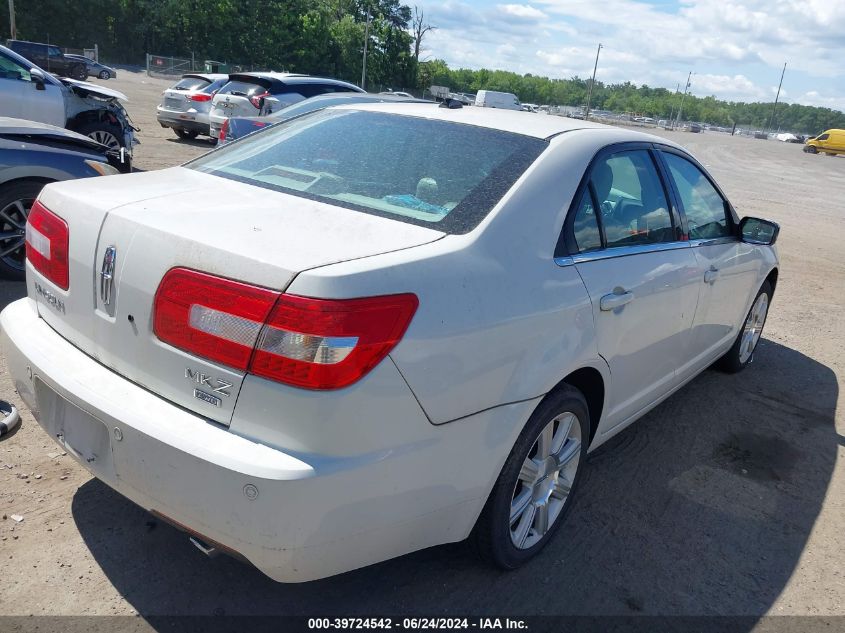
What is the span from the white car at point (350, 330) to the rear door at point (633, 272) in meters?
0.02

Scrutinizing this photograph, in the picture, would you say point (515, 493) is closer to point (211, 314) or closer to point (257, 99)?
point (211, 314)

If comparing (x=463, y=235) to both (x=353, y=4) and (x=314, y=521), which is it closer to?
(x=314, y=521)

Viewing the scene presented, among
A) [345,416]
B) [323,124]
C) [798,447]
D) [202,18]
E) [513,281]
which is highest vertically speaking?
[202,18]

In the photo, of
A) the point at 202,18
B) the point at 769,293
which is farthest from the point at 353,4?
the point at 769,293

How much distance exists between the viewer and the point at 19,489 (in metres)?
3.02

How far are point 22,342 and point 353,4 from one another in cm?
9304

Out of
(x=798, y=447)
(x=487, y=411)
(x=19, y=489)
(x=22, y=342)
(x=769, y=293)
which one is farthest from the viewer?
(x=769, y=293)

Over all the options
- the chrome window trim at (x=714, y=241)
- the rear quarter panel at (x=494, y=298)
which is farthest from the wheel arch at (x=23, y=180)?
the chrome window trim at (x=714, y=241)

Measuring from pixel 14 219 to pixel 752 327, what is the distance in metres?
5.69

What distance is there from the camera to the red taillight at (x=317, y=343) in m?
1.94

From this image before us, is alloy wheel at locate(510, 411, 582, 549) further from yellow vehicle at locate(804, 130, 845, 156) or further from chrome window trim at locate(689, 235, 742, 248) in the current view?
yellow vehicle at locate(804, 130, 845, 156)

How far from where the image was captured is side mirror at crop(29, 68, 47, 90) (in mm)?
9055

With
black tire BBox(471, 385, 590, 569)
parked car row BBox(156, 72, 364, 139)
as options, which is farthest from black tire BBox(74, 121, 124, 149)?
black tire BBox(471, 385, 590, 569)

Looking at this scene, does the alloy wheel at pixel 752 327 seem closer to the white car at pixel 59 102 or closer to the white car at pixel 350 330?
the white car at pixel 350 330
